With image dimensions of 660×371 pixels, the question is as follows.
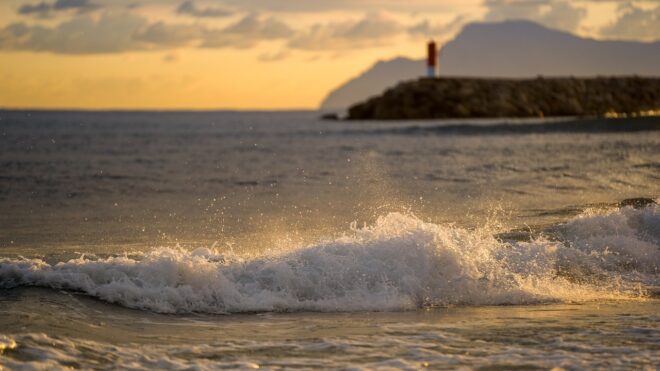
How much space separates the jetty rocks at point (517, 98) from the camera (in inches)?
3130

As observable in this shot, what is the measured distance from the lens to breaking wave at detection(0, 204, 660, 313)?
1024 centimetres

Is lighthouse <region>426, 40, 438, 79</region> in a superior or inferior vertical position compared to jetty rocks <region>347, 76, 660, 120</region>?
superior

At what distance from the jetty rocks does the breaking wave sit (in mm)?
67549

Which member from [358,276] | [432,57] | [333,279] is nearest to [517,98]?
[432,57]

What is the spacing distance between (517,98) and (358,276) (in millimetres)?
72899

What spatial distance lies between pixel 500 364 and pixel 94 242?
335 inches

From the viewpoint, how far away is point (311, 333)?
29.1 ft

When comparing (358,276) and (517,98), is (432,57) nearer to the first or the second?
(517,98)

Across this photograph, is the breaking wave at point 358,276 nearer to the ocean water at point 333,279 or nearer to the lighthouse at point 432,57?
the ocean water at point 333,279

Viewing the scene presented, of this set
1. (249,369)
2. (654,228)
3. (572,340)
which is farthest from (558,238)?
(249,369)

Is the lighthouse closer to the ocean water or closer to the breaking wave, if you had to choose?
the ocean water

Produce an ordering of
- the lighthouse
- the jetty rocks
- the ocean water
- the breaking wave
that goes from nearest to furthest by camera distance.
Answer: the ocean water, the breaking wave, the jetty rocks, the lighthouse

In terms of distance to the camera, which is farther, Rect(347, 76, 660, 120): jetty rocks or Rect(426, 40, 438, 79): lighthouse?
Rect(426, 40, 438, 79): lighthouse

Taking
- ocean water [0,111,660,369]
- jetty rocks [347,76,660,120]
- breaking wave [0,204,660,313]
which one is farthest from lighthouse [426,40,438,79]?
breaking wave [0,204,660,313]
